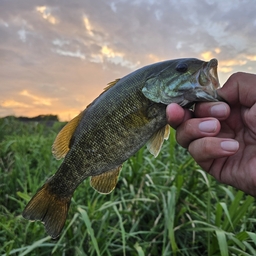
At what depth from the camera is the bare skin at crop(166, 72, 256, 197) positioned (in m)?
1.60

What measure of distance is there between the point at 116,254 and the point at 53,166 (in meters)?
2.02

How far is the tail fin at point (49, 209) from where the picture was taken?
165 centimetres

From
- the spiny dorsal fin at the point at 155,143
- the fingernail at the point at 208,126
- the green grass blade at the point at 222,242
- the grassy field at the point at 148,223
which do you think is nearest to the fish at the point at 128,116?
the spiny dorsal fin at the point at 155,143

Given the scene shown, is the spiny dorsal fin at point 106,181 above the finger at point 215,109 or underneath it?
underneath

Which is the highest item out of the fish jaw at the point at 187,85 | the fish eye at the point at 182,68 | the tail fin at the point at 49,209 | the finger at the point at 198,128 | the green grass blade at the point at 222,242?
the fish eye at the point at 182,68

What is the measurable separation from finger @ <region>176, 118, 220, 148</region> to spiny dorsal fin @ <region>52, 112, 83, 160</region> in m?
0.50

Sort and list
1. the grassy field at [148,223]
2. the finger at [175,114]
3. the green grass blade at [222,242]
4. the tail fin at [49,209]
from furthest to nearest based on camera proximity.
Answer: the grassy field at [148,223] < the green grass blade at [222,242] < the tail fin at [49,209] < the finger at [175,114]

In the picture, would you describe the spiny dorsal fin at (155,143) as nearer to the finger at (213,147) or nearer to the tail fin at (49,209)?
the finger at (213,147)

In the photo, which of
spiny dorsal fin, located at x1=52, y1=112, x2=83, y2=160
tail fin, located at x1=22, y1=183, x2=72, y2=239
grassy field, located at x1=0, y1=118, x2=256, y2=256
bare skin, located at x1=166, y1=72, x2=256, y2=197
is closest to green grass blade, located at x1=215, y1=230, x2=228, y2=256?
grassy field, located at x1=0, y1=118, x2=256, y2=256

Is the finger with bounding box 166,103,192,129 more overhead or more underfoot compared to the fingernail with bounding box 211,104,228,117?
more underfoot

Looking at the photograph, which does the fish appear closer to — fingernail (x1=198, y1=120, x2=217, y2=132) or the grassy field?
fingernail (x1=198, y1=120, x2=217, y2=132)

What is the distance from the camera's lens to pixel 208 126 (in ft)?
5.25

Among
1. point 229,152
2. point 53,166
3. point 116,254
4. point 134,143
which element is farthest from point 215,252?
point 53,166

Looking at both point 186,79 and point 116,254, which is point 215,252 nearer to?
point 116,254
